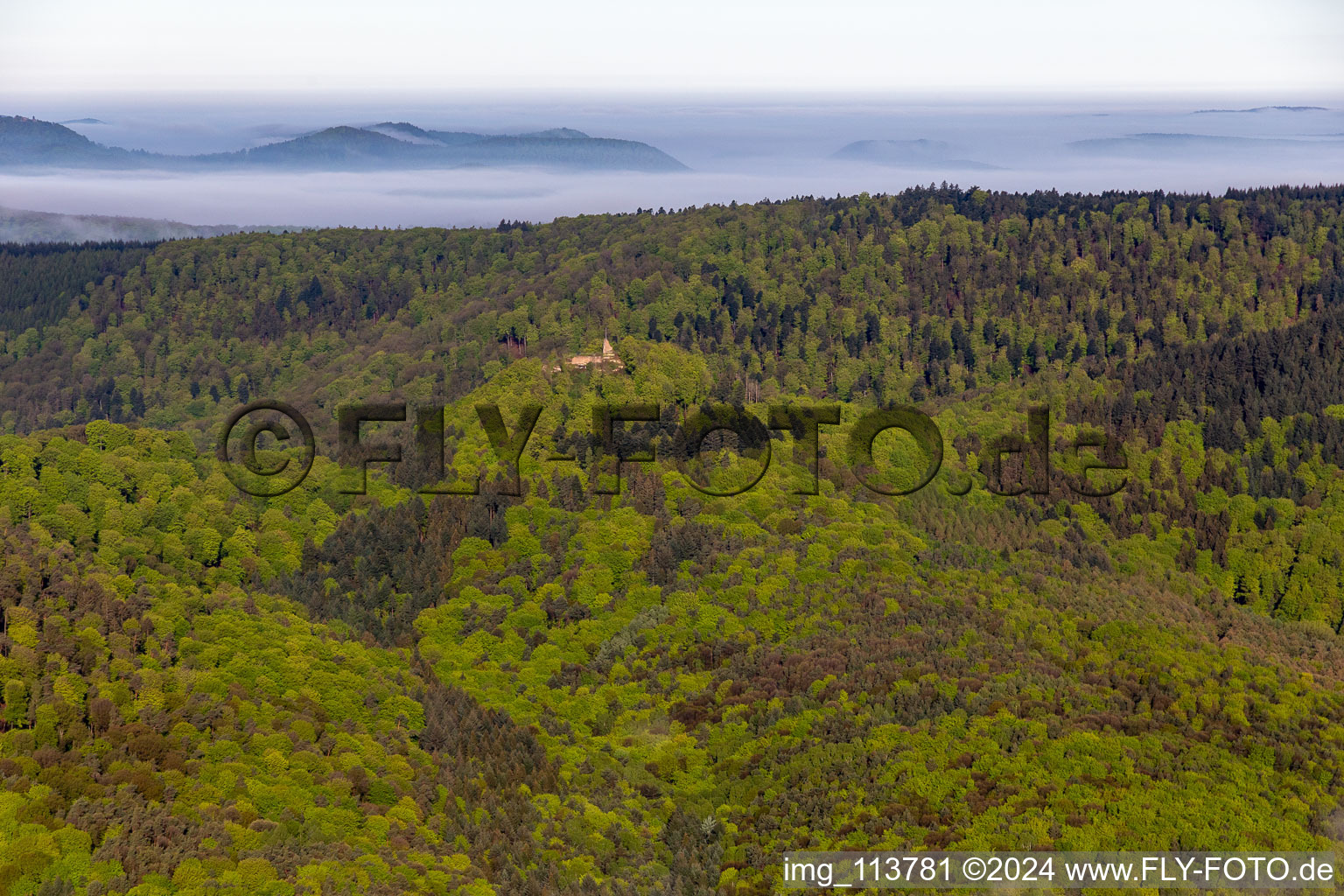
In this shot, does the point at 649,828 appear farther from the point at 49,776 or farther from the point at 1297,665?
the point at 1297,665

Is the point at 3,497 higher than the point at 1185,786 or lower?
higher

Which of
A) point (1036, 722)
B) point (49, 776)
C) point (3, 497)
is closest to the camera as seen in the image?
point (49, 776)

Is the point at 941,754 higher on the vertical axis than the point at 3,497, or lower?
lower

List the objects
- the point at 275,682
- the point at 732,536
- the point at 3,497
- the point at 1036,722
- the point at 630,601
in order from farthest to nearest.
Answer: the point at 732,536 → the point at 630,601 → the point at 3,497 → the point at 275,682 → the point at 1036,722

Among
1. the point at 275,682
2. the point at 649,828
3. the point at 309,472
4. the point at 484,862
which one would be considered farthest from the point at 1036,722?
the point at 309,472

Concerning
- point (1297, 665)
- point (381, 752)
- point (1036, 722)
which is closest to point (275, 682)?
point (381, 752)

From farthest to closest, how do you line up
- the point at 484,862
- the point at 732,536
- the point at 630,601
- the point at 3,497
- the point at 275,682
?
the point at 732,536
the point at 630,601
the point at 3,497
the point at 275,682
the point at 484,862

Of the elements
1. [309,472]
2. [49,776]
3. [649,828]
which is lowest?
[649,828]

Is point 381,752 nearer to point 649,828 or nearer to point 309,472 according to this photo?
point 649,828

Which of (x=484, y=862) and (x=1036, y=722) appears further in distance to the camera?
(x=1036, y=722)
